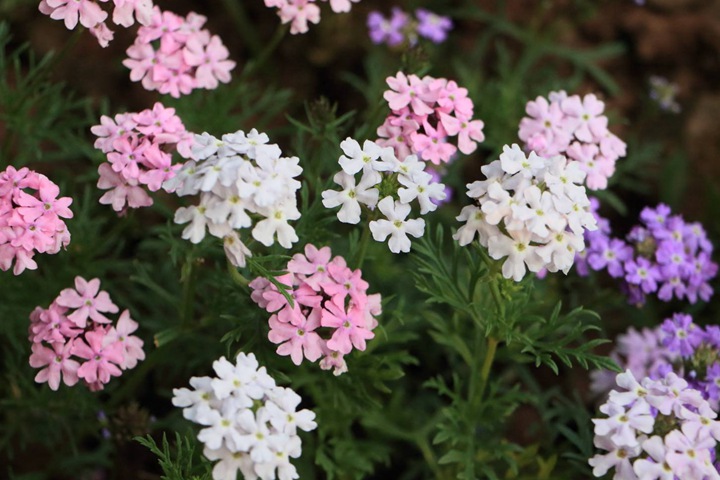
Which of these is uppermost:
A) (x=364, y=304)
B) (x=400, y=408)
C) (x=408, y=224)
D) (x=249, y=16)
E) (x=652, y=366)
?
(x=408, y=224)

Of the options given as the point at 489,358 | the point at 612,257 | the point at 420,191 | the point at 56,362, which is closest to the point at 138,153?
the point at 56,362

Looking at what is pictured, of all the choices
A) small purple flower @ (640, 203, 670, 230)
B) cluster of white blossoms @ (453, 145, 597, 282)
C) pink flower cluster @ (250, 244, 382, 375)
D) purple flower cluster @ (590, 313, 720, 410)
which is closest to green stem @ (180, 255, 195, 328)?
pink flower cluster @ (250, 244, 382, 375)

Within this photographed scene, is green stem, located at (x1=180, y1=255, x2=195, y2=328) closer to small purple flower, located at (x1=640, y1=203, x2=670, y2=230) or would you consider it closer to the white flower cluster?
the white flower cluster

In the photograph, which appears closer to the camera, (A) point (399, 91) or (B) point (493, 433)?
(A) point (399, 91)

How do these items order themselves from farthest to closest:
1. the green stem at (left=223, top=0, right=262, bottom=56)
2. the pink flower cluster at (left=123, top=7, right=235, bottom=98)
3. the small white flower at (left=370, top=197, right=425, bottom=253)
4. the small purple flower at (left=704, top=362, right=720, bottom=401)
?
the green stem at (left=223, top=0, right=262, bottom=56) < the pink flower cluster at (left=123, top=7, right=235, bottom=98) < the small purple flower at (left=704, top=362, right=720, bottom=401) < the small white flower at (left=370, top=197, right=425, bottom=253)

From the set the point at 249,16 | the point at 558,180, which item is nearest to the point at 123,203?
the point at 558,180

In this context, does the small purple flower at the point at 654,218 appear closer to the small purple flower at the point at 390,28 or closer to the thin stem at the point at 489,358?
the thin stem at the point at 489,358

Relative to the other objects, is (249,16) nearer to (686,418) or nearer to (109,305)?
(109,305)
